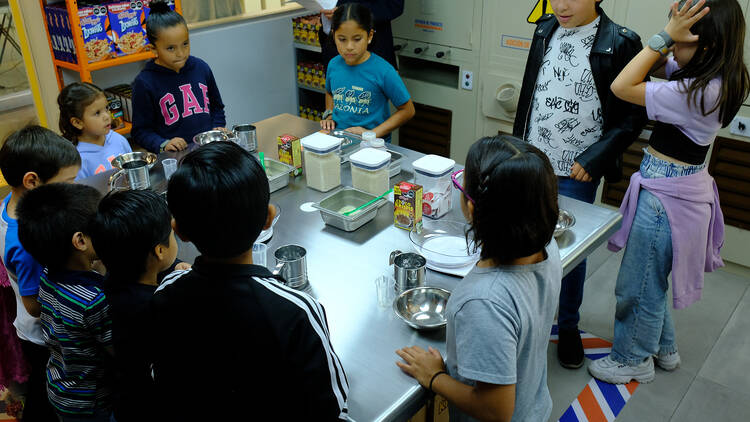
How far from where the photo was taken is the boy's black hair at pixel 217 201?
104 cm

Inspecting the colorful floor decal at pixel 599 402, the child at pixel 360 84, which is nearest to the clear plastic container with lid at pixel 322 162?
the child at pixel 360 84

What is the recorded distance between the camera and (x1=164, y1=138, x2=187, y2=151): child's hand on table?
7.98 ft

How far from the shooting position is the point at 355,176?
6.63ft

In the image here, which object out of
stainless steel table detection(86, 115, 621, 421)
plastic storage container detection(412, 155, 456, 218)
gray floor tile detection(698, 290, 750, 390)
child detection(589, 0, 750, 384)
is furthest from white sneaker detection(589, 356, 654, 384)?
plastic storage container detection(412, 155, 456, 218)

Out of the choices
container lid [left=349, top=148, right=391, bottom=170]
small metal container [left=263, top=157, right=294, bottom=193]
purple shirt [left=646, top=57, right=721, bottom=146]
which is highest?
purple shirt [left=646, top=57, right=721, bottom=146]

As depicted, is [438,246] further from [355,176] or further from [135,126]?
[135,126]

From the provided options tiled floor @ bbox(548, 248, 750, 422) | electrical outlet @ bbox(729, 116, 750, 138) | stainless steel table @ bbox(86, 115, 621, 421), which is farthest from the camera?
electrical outlet @ bbox(729, 116, 750, 138)

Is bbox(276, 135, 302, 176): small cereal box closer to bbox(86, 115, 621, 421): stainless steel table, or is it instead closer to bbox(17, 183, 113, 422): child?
bbox(86, 115, 621, 421): stainless steel table

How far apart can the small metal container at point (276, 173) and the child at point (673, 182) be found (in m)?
1.17

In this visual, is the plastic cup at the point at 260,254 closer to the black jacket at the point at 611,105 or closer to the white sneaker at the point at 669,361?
the black jacket at the point at 611,105

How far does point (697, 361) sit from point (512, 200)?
193 centimetres

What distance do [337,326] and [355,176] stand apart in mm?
713

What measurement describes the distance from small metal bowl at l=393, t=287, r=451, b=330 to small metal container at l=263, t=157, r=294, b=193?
75 cm

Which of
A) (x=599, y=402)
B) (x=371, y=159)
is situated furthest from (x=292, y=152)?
(x=599, y=402)
